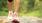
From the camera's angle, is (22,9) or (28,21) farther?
(22,9)

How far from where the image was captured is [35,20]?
2016mm

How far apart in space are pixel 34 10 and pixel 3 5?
0.71 m

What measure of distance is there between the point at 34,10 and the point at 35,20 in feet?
2.10

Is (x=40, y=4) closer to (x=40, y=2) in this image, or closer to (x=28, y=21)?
(x=40, y=2)

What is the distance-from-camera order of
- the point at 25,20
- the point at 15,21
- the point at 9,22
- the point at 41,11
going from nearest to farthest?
the point at 15,21 → the point at 9,22 → the point at 25,20 → the point at 41,11

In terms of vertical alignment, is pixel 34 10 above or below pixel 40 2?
below

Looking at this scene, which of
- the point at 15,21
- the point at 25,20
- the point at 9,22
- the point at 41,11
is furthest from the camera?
the point at 41,11

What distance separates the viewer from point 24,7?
105 inches

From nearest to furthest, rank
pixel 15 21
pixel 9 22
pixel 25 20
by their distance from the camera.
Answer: pixel 15 21 < pixel 9 22 < pixel 25 20

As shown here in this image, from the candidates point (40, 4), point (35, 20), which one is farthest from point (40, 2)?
point (35, 20)

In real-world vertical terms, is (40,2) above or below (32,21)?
above

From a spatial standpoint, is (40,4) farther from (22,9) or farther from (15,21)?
(15,21)

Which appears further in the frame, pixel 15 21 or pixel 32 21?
pixel 32 21

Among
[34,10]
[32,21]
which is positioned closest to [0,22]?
[32,21]
